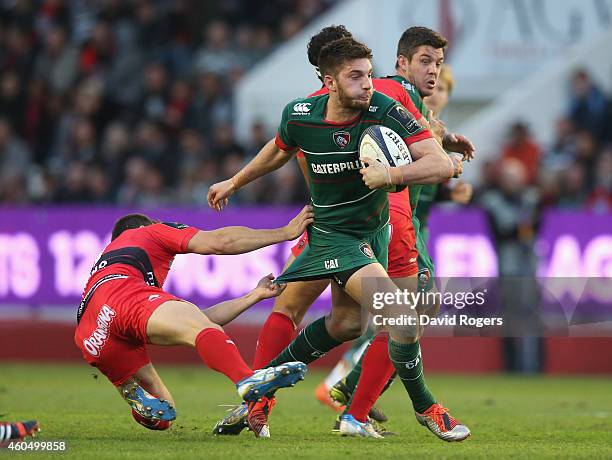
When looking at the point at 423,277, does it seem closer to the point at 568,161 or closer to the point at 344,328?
the point at 344,328

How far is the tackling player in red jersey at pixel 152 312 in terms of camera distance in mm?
7324

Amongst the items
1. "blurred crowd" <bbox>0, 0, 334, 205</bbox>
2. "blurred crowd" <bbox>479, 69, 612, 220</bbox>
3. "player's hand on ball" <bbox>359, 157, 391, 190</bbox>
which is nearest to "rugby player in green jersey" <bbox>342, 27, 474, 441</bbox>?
"player's hand on ball" <bbox>359, 157, 391, 190</bbox>

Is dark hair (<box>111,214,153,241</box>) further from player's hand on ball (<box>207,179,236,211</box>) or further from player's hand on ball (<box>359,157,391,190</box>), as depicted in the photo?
player's hand on ball (<box>359,157,391,190</box>)

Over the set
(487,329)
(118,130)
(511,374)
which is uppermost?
(118,130)

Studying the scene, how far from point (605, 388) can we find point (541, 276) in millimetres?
1654

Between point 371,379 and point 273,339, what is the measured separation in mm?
711

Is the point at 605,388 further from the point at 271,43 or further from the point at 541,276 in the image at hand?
the point at 271,43

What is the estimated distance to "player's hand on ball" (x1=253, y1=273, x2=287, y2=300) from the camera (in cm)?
772

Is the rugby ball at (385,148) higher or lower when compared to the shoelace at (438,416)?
higher

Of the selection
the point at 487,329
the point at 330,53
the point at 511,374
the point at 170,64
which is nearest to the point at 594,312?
the point at 511,374

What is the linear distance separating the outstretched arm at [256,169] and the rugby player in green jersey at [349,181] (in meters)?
0.01

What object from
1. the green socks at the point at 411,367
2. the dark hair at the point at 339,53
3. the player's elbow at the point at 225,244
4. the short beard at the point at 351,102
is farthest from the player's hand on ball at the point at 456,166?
the player's elbow at the point at 225,244

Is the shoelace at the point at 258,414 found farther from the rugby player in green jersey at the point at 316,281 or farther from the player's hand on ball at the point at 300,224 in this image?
the player's hand on ball at the point at 300,224

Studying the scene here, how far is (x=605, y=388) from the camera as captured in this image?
13.2 metres
